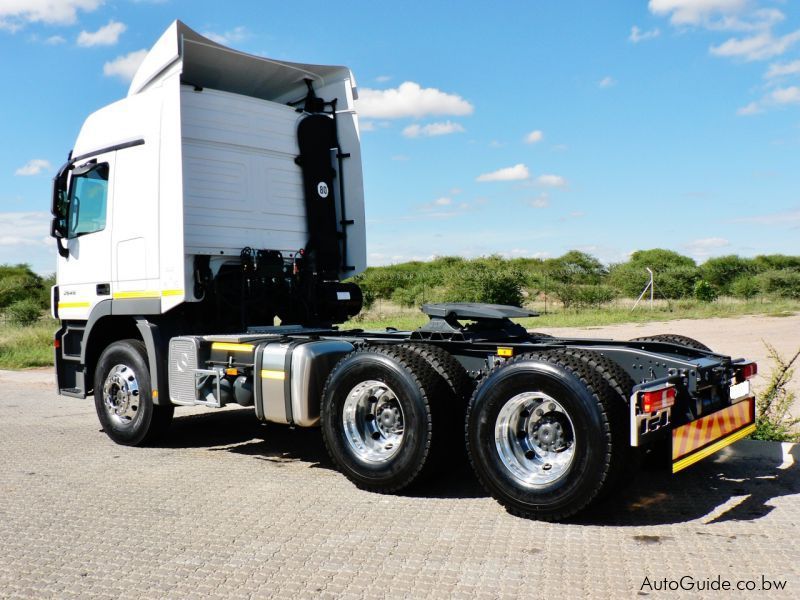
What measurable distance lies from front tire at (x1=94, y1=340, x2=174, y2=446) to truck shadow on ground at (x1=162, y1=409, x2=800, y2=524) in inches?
14.1

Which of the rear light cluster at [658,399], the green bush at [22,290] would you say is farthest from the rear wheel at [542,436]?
the green bush at [22,290]

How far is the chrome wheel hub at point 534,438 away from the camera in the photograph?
4.71 m

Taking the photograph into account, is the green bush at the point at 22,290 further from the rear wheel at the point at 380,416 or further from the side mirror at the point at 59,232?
the rear wheel at the point at 380,416

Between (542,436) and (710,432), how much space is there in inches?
44.0

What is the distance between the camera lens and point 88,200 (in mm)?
7723

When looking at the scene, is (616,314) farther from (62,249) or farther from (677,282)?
(62,249)

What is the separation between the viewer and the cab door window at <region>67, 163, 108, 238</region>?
754 centimetres

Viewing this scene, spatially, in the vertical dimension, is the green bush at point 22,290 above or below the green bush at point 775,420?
above

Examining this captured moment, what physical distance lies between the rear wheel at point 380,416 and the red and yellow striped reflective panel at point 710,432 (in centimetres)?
158

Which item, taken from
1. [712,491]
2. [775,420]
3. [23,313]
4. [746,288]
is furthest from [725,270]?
[712,491]

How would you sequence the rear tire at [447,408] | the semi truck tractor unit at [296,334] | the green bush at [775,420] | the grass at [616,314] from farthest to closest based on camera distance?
the grass at [616,314] → the green bush at [775,420] → the rear tire at [447,408] → the semi truck tractor unit at [296,334]

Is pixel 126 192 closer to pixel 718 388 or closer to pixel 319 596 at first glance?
pixel 319 596

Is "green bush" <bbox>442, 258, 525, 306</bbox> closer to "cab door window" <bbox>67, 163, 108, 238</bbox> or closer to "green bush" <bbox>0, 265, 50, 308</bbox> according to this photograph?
"green bush" <bbox>0, 265, 50, 308</bbox>

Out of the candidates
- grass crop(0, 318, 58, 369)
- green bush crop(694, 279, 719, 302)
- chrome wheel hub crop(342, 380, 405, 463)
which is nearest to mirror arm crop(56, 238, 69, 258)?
chrome wheel hub crop(342, 380, 405, 463)
